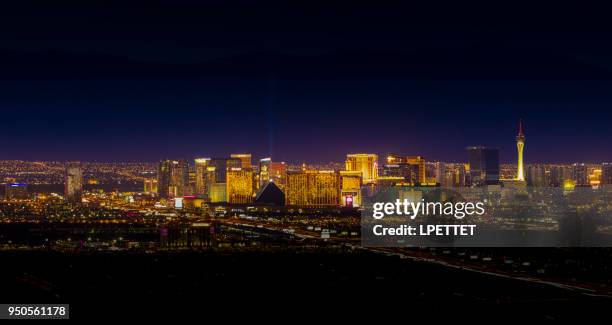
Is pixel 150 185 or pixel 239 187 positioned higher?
pixel 150 185

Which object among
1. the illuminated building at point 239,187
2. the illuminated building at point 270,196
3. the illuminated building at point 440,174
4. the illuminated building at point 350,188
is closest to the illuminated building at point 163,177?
the illuminated building at point 239,187

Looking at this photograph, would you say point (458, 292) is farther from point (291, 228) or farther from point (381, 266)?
point (291, 228)

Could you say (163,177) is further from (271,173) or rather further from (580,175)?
(580,175)

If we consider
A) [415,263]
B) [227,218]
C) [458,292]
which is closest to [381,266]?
[415,263]

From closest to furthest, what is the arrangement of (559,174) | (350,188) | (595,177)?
(595,177)
(559,174)
(350,188)

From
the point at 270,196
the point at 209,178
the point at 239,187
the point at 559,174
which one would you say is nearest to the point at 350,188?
the point at 270,196

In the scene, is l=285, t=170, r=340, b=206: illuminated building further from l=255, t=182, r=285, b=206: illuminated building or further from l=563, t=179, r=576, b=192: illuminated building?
l=563, t=179, r=576, b=192: illuminated building

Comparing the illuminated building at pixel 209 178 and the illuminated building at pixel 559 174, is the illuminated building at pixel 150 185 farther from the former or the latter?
the illuminated building at pixel 559 174
